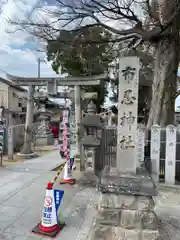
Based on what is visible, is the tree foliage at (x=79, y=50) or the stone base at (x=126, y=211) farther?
the tree foliage at (x=79, y=50)

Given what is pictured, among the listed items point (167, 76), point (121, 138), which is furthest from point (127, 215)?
point (167, 76)

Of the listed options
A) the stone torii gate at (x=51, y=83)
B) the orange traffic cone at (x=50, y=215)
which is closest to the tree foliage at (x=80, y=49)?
the stone torii gate at (x=51, y=83)

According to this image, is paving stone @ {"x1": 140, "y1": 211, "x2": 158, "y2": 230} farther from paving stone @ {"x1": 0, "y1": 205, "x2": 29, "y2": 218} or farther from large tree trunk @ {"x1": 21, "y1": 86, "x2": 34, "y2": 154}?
large tree trunk @ {"x1": 21, "y1": 86, "x2": 34, "y2": 154}

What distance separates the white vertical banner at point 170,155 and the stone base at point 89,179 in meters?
1.96

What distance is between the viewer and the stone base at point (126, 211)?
8.80 feet

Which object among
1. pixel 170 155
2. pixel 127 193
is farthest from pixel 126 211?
pixel 170 155

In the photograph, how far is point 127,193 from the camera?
2.70 m

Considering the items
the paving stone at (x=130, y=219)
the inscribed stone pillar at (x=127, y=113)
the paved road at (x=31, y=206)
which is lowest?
the paved road at (x=31, y=206)

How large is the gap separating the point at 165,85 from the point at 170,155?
2985 mm

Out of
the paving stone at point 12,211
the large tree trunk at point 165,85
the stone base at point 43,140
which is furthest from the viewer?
the stone base at point 43,140

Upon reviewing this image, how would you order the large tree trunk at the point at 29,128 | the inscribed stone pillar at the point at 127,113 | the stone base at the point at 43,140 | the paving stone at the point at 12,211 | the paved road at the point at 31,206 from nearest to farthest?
the inscribed stone pillar at the point at 127,113 < the paved road at the point at 31,206 < the paving stone at the point at 12,211 < the large tree trunk at the point at 29,128 < the stone base at the point at 43,140

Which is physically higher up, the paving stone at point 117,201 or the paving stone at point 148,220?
the paving stone at point 117,201

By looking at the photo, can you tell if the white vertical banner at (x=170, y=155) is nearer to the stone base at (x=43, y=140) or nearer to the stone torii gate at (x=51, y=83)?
the stone torii gate at (x=51, y=83)

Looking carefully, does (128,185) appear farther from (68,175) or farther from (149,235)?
(68,175)
